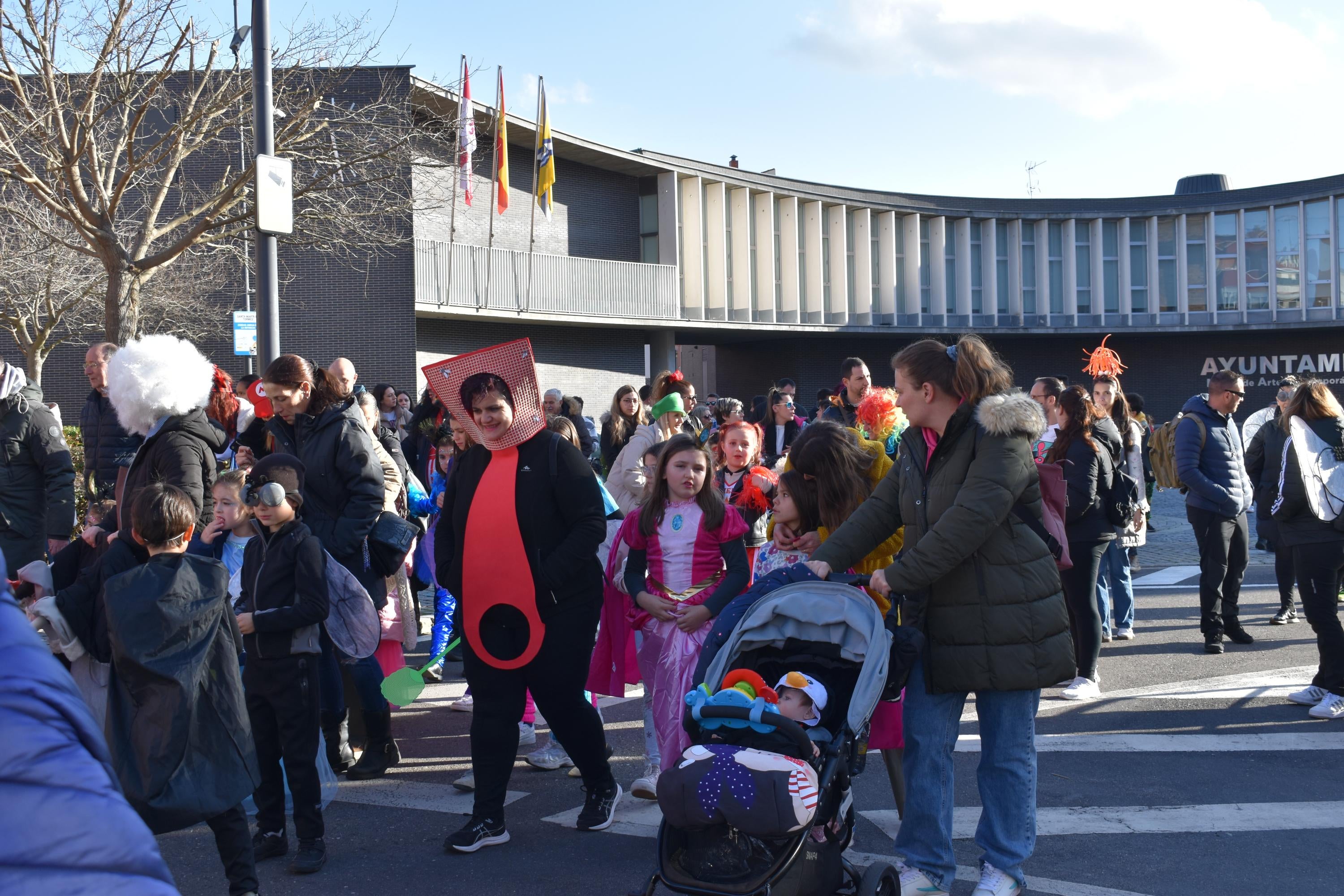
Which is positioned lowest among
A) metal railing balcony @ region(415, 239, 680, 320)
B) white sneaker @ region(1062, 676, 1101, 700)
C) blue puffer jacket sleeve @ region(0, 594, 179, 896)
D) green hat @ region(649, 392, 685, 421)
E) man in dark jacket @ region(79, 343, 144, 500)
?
white sneaker @ region(1062, 676, 1101, 700)

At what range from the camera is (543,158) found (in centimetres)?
2492

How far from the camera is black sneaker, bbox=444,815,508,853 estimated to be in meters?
4.74

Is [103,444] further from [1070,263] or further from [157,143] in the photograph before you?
[1070,263]

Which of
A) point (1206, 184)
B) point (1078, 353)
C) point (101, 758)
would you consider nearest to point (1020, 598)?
point (101, 758)

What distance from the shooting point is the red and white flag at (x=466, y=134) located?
21.9m

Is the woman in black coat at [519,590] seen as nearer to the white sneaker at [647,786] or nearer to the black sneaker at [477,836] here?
the black sneaker at [477,836]

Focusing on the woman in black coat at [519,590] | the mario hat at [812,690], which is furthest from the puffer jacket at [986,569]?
the woman in black coat at [519,590]

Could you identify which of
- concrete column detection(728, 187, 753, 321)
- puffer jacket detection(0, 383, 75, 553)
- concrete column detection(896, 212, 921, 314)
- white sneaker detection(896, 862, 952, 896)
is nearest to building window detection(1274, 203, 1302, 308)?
concrete column detection(896, 212, 921, 314)

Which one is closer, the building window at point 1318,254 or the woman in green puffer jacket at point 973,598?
the woman in green puffer jacket at point 973,598

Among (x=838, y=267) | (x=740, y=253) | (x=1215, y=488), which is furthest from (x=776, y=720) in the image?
(x=838, y=267)

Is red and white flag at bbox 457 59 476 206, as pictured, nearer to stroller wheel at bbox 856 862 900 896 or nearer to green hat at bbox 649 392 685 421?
green hat at bbox 649 392 685 421

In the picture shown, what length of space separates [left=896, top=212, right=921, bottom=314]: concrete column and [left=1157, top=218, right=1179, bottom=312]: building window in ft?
28.7

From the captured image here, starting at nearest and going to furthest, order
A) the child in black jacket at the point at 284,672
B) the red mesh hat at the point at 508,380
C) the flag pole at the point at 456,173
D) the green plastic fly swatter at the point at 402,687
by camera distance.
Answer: the child in black jacket at the point at 284,672, the red mesh hat at the point at 508,380, the green plastic fly swatter at the point at 402,687, the flag pole at the point at 456,173

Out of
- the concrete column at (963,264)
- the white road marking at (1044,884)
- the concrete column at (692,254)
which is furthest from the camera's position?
the concrete column at (963,264)
